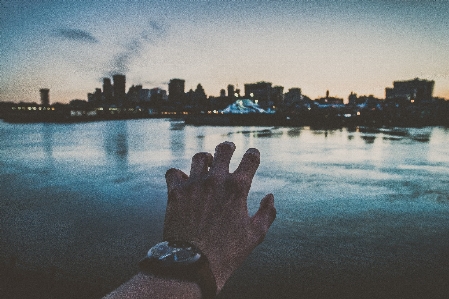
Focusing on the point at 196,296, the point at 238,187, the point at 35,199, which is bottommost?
the point at 35,199

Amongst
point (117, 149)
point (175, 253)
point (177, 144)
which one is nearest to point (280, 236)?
point (175, 253)

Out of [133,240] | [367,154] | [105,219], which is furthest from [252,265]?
[367,154]

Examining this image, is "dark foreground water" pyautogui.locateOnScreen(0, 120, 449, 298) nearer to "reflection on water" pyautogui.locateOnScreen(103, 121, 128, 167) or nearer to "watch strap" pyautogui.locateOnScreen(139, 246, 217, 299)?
"watch strap" pyautogui.locateOnScreen(139, 246, 217, 299)

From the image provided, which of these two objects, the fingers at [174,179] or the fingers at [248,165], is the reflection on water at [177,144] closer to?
the fingers at [174,179]

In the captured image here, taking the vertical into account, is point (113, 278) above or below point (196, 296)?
below

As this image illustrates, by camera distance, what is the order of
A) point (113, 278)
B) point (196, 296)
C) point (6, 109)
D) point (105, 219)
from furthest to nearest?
1. point (6, 109)
2. point (105, 219)
3. point (113, 278)
4. point (196, 296)

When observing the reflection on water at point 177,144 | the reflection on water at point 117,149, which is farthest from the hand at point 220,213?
the reflection on water at point 177,144

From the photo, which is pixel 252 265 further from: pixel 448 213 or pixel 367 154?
pixel 367 154
